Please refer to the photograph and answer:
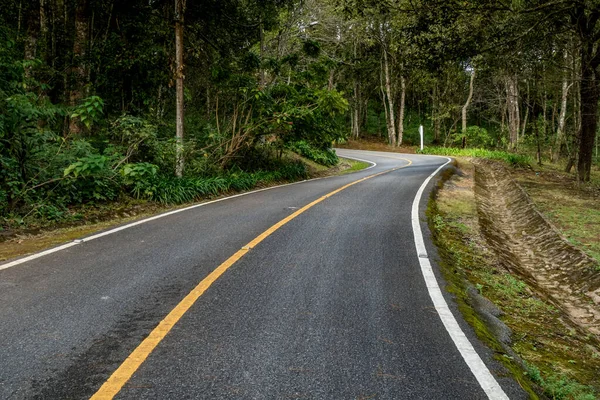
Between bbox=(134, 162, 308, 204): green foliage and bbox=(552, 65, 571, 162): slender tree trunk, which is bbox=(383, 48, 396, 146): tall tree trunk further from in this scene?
bbox=(134, 162, 308, 204): green foliage

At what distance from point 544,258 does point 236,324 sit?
20.5 ft

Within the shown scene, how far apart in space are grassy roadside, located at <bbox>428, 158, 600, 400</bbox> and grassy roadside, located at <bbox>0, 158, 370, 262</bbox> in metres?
5.60

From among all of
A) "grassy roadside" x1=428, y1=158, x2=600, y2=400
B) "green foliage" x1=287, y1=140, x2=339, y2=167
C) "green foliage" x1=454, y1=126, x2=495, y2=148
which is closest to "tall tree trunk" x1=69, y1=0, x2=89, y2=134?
"grassy roadside" x1=428, y1=158, x2=600, y2=400

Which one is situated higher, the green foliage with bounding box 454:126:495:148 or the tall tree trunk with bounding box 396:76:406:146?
the tall tree trunk with bounding box 396:76:406:146

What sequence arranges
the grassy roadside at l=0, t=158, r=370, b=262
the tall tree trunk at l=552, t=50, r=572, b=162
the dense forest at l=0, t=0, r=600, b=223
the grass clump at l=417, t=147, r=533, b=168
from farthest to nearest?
the tall tree trunk at l=552, t=50, r=572, b=162
the grass clump at l=417, t=147, r=533, b=168
the dense forest at l=0, t=0, r=600, b=223
the grassy roadside at l=0, t=158, r=370, b=262

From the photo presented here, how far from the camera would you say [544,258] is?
7.28 m

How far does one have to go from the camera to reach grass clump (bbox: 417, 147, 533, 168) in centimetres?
2094

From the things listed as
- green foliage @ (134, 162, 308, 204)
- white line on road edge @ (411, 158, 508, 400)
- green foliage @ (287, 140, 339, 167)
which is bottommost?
white line on road edge @ (411, 158, 508, 400)

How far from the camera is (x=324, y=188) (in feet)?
42.0

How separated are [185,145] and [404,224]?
22.8ft

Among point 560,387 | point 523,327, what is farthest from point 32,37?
point 560,387

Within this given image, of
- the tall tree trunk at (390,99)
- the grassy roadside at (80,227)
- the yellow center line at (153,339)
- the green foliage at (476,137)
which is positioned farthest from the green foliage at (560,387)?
the green foliage at (476,137)

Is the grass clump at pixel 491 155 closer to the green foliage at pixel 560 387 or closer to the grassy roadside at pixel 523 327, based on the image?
the grassy roadside at pixel 523 327

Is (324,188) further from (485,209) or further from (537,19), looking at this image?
(537,19)
